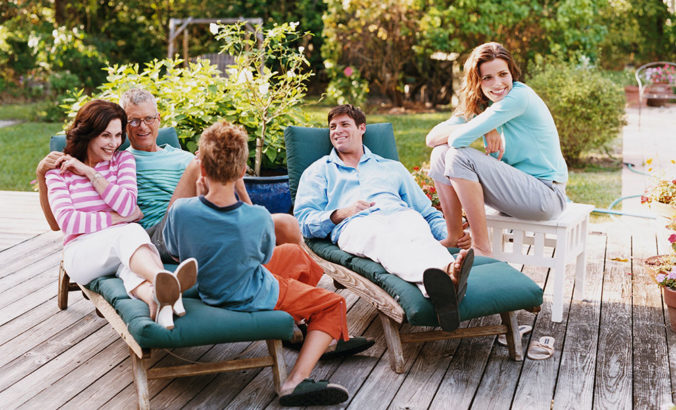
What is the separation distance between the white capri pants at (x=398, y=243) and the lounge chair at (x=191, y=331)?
0.59m

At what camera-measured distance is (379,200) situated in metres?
3.63

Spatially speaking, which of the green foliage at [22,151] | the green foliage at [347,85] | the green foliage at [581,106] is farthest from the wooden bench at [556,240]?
the green foliage at [347,85]

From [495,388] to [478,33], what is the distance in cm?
785

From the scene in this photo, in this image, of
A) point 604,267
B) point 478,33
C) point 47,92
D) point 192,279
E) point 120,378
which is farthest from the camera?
point 47,92

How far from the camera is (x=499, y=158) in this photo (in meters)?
3.71

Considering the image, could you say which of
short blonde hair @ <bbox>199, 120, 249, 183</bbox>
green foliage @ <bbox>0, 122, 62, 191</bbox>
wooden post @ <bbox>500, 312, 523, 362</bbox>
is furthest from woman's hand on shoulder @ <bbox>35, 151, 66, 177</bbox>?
green foliage @ <bbox>0, 122, 62, 191</bbox>

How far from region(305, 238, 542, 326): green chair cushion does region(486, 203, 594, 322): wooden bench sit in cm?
37

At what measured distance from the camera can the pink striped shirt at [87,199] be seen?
3.10 metres

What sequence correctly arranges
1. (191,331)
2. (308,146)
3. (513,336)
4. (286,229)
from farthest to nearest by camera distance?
(308,146)
(286,229)
(513,336)
(191,331)

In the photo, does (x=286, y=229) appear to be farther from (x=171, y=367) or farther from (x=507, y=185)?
(x=507, y=185)

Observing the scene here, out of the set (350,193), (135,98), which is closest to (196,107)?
(135,98)

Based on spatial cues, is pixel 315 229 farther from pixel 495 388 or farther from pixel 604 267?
pixel 604 267

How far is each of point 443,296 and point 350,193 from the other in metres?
1.00

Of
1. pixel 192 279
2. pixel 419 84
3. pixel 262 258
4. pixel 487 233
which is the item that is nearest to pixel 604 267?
pixel 487 233
